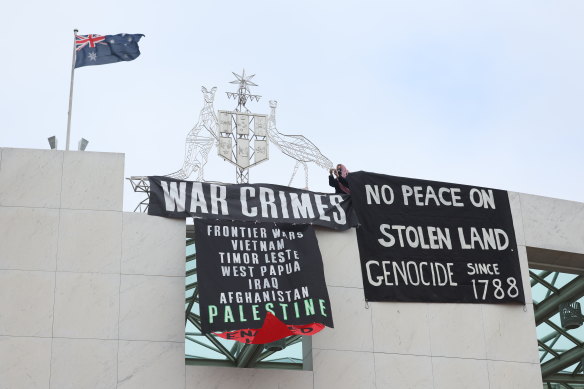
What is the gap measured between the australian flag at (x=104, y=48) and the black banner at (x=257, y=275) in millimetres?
5316

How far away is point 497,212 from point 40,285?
32.6 ft

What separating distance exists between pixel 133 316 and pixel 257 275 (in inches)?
97.8

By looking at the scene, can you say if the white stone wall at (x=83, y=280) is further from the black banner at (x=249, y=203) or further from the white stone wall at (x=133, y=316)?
the black banner at (x=249, y=203)

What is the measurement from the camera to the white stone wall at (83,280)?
57.5 ft

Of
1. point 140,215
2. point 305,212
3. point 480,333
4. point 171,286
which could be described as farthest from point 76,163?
point 480,333

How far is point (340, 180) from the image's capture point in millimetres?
21000

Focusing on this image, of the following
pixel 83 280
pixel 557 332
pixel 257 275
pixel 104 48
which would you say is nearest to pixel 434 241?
pixel 257 275

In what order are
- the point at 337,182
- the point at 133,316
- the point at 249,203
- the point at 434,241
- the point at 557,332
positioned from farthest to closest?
1. the point at 557,332
2. the point at 337,182
3. the point at 434,241
4. the point at 249,203
5. the point at 133,316

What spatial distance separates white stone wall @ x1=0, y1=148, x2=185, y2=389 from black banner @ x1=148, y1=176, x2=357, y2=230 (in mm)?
508

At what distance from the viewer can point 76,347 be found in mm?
17641

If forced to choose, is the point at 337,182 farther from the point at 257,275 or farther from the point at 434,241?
the point at 257,275

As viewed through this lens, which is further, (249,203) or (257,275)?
(249,203)

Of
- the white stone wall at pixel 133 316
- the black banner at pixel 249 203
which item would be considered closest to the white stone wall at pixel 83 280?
the white stone wall at pixel 133 316

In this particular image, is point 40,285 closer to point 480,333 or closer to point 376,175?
point 376,175
